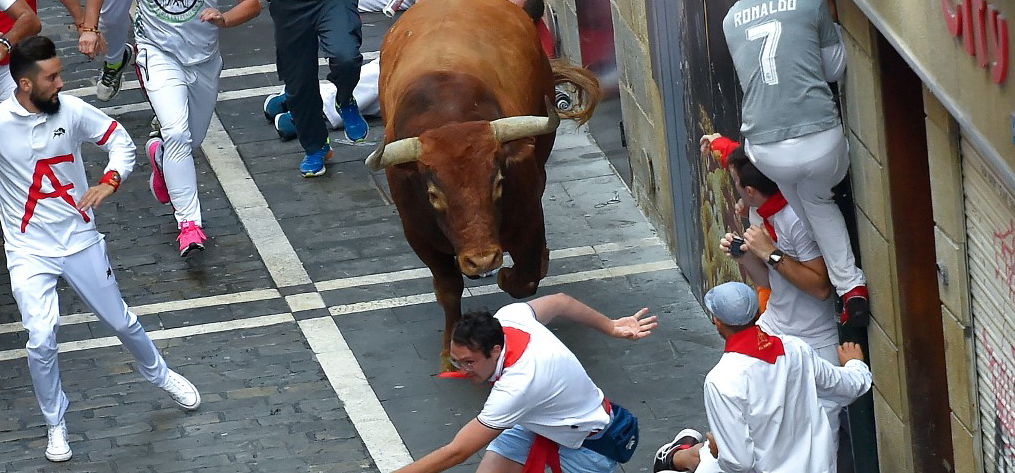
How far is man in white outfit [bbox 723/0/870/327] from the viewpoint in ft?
25.1

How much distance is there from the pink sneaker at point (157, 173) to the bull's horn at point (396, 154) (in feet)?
11.2

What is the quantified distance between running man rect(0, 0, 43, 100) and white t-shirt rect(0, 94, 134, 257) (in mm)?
2049

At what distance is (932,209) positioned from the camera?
24.5ft

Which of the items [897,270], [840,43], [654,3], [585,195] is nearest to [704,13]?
[654,3]

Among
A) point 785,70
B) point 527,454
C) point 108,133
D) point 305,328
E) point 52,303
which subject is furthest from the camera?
point 305,328

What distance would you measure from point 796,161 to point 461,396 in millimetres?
3181

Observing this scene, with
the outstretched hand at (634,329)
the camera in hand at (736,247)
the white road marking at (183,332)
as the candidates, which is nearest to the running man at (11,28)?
the white road marking at (183,332)

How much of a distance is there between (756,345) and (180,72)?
636 cm

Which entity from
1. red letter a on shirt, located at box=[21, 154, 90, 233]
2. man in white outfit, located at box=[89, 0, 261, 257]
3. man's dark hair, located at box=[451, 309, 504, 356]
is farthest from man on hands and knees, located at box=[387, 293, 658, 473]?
man in white outfit, located at box=[89, 0, 261, 257]

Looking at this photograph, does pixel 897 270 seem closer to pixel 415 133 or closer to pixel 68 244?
pixel 415 133

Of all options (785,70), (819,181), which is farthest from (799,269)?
(785,70)

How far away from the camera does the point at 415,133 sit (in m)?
9.85

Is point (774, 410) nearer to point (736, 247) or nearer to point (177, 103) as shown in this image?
point (736, 247)

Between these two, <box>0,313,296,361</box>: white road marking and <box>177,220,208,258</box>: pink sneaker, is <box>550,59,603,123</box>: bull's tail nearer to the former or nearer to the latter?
<box>0,313,296,361</box>: white road marking
